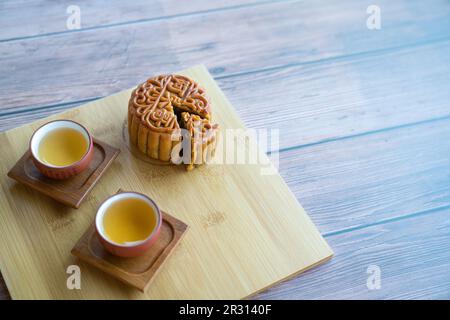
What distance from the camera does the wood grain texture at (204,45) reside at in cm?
118

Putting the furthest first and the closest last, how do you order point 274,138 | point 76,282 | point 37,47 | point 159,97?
point 37,47, point 274,138, point 159,97, point 76,282

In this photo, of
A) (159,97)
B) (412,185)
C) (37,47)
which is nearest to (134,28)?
(37,47)

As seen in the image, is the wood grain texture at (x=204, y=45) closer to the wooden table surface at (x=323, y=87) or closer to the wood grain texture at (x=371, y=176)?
the wooden table surface at (x=323, y=87)

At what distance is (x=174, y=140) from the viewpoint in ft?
3.17

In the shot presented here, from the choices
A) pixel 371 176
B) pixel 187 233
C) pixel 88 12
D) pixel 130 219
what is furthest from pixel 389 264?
pixel 88 12

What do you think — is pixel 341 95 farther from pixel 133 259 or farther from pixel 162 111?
pixel 133 259

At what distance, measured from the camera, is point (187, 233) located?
0.94 m

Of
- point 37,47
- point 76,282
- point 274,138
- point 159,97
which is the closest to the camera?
point 76,282

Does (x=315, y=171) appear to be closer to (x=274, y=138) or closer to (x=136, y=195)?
(x=274, y=138)

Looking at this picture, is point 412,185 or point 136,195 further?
point 412,185

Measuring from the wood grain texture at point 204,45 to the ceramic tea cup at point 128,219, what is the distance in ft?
1.25
